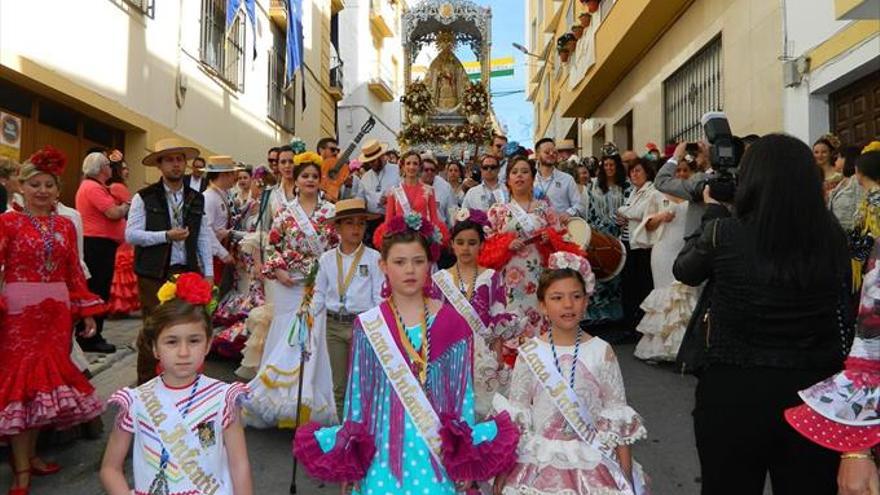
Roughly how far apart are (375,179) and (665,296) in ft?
12.0

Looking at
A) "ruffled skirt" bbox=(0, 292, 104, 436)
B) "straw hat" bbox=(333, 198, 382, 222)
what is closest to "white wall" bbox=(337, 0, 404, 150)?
"straw hat" bbox=(333, 198, 382, 222)

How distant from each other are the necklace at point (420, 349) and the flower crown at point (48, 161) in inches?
99.9

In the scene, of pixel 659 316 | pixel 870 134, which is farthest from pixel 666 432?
pixel 870 134

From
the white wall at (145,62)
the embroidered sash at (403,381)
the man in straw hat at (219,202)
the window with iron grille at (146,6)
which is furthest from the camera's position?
the window with iron grille at (146,6)

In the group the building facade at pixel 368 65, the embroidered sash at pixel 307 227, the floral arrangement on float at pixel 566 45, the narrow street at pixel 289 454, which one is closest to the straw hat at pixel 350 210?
the embroidered sash at pixel 307 227

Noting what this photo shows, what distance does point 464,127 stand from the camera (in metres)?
20.3

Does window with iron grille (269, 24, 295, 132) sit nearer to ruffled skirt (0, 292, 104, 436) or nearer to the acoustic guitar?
the acoustic guitar

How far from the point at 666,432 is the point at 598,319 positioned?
3317 mm

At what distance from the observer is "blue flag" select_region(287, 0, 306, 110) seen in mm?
16750

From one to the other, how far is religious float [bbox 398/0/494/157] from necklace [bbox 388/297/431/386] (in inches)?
634

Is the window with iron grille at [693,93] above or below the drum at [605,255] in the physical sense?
above

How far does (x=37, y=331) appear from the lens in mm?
4418

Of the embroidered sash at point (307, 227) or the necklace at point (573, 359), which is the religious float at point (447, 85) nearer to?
the embroidered sash at point (307, 227)

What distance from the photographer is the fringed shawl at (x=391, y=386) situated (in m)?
3.05
